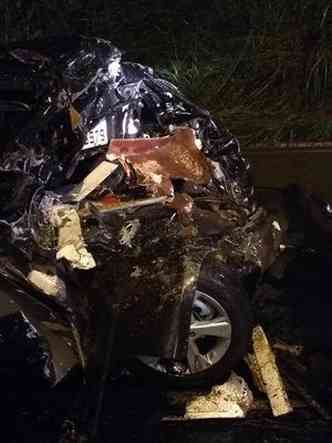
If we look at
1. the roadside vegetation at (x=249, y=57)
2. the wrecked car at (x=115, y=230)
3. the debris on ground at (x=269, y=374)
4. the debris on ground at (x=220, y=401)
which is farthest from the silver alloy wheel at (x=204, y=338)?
the roadside vegetation at (x=249, y=57)

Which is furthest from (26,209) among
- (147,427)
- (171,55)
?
(171,55)

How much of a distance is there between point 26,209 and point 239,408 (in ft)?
5.21

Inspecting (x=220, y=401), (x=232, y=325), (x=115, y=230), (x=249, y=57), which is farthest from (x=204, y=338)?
(x=249, y=57)

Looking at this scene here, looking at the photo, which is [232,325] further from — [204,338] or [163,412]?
[163,412]

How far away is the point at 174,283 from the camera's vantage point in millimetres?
3166

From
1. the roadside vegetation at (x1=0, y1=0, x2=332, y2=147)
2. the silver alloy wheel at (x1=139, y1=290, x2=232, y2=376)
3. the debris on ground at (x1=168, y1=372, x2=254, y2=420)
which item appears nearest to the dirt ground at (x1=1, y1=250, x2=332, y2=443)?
the debris on ground at (x1=168, y1=372, x2=254, y2=420)

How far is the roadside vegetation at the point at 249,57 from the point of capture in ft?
16.7

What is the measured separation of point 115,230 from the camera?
3059 mm

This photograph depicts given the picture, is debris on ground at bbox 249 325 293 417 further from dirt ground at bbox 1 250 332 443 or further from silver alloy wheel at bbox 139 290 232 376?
silver alloy wheel at bbox 139 290 232 376

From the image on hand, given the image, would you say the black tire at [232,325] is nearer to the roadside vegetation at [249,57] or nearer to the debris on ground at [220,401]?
the debris on ground at [220,401]

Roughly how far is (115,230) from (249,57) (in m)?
2.83

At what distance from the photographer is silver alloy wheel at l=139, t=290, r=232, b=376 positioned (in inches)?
132

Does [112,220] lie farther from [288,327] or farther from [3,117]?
[288,327]

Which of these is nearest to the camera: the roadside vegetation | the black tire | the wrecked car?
the wrecked car
